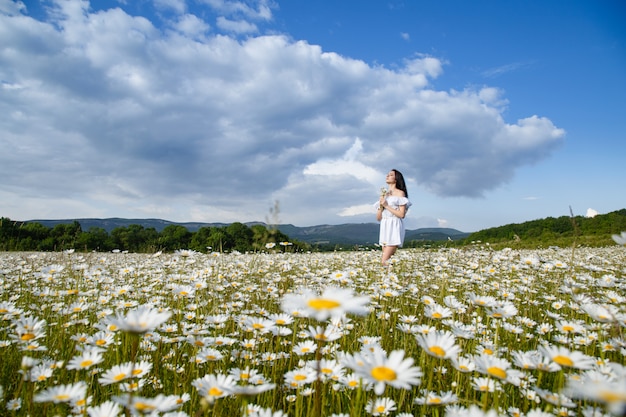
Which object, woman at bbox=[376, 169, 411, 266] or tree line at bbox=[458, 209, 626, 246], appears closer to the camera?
woman at bbox=[376, 169, 411, 266]

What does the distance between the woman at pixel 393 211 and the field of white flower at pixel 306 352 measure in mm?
2137

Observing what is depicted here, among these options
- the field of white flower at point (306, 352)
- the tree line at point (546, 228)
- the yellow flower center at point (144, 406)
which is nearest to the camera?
the yellow flower center at point (144, 406)

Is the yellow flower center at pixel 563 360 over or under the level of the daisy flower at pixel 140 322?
under

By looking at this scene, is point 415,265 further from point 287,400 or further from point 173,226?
point 173,226

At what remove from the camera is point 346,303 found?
3.37ft

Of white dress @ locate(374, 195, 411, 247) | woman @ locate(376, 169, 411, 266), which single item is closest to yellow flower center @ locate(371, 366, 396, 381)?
woman @ locate(376, 169, 411, 266)

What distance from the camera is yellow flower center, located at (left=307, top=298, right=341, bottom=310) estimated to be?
1.02 meters

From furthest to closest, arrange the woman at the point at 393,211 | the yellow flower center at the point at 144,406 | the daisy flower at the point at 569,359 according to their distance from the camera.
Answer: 1. the woman at the point at 393,211
2. the daisy flower at the point at 569,359
3. the yellow flower center at the point at 144,406

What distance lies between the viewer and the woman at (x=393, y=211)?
25.4ft

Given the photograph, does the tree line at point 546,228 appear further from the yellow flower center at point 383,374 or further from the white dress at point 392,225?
the yellow flower center at point 383,374

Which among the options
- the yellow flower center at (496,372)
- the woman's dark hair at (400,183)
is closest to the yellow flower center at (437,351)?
the yellow flower center at (496,372)

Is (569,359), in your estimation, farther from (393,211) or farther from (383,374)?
(393,211)

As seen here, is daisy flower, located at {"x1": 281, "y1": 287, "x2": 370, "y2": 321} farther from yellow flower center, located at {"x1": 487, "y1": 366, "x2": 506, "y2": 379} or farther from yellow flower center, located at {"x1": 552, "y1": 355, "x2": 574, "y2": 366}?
yellow flower center, located at {"x1": 552, "y1": 355, "x2": 574, "y2": 366}

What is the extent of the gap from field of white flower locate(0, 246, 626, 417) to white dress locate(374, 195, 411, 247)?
2143mm
